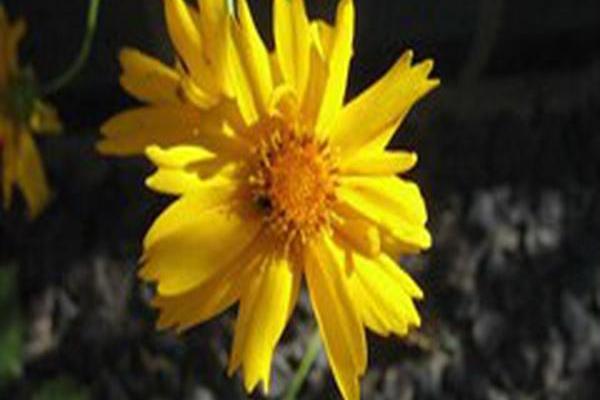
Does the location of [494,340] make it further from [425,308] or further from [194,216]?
[194,216]

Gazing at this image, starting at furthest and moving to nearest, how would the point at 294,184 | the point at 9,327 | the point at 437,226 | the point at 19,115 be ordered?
the point at 437,226 < the point at 9,327 < the point at 19,115 < the point at 294,184

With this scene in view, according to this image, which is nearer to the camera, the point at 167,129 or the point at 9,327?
the point at 167,129

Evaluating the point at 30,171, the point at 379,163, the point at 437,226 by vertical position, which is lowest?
the point at 437,226

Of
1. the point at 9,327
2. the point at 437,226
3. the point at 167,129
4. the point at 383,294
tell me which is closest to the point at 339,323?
the point at 383,294

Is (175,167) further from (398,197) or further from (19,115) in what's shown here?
(19,115)

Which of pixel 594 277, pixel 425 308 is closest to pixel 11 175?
pixel 425 308

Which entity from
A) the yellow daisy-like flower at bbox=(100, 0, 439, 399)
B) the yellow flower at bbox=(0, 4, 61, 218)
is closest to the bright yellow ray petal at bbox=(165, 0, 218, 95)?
the yellow daisy-like flower at bbox=(100, 0, 439, 399)

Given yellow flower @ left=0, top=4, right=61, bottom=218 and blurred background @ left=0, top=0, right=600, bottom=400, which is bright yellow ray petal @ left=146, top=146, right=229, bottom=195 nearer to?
yellow flower @ left=0, top=4, right=61, bottom=218

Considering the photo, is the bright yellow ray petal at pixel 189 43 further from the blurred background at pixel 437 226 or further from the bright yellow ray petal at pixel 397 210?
the blurred background at pixel 437 226
